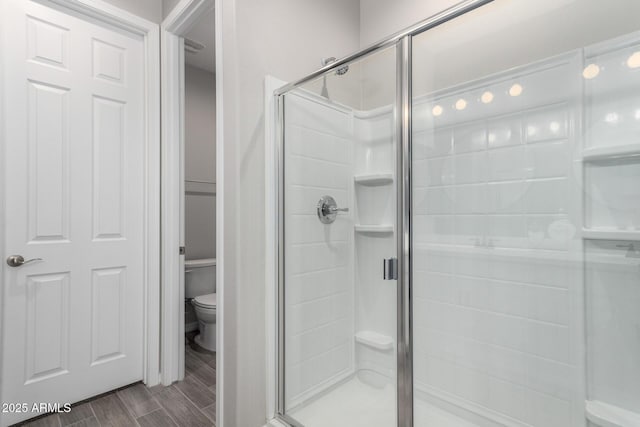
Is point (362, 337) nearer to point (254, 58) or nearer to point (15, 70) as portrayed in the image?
point (254, 58)

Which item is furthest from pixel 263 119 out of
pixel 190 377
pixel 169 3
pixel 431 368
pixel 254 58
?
pixel 190 377

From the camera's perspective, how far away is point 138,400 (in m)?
1.81

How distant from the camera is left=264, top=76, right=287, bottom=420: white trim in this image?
1.54 metres

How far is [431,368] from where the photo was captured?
1.46 meters

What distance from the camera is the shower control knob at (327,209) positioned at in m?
1.67

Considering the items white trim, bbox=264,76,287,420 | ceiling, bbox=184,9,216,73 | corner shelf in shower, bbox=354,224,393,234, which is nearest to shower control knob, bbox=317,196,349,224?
corner shelf in shower, bbox=354,224,393,234

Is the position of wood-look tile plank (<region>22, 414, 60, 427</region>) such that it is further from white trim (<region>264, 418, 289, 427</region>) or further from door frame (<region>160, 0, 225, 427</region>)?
white trim (<region>264, 418, 289, 427</region>)

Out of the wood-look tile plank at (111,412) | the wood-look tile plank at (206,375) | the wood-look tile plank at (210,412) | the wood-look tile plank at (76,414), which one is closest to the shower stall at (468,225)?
the wood-look tile plank at (210,412)

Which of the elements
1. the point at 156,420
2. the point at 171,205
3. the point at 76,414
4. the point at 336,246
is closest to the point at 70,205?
the point at 171,205

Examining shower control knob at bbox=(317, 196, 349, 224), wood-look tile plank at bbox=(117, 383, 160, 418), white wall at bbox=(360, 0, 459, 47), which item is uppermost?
white wall at bbox=(360, 0, 459, 47)

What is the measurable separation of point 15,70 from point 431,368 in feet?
8.12

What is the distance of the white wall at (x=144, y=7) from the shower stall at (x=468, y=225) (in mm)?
1176

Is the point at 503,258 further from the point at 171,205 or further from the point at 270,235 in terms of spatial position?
the point at 171,205

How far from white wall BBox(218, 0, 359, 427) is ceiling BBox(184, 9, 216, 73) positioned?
113cm
